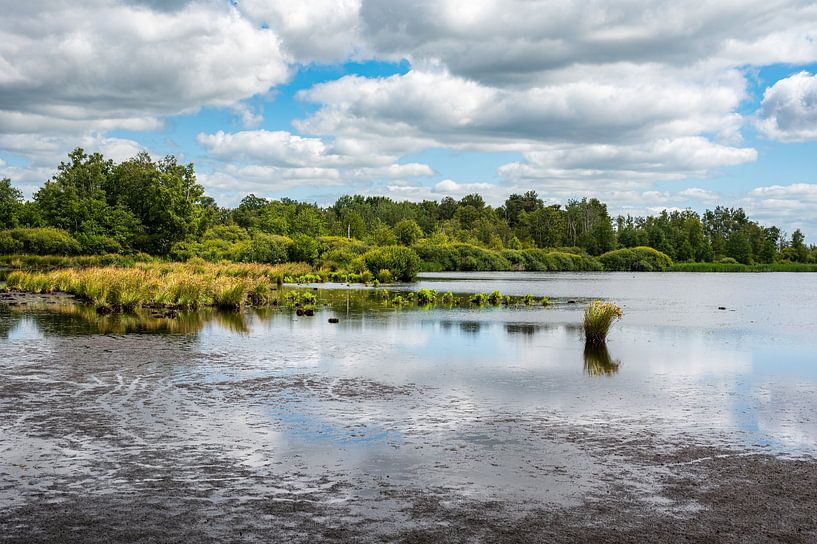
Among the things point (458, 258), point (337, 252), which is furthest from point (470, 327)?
point (458, 258)

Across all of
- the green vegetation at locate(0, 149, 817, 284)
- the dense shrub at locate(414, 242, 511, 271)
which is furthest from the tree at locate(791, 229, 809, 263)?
the dense shrub at locate(414, 242, 511, 271)

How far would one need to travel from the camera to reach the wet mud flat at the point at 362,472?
671cm

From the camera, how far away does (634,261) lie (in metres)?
145

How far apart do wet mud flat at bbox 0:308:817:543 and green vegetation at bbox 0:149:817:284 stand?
21.7m

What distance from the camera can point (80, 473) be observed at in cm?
824

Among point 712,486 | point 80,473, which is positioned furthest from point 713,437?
point 80,473

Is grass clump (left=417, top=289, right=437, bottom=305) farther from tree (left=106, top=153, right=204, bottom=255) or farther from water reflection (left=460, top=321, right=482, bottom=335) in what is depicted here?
tree (left=106, top=153, right=204, bottom=255)

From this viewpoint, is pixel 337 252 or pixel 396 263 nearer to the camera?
pixel 396 263

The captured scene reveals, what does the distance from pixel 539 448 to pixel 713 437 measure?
8.88 ft

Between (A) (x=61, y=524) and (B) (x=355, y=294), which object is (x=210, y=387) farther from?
(B) (x=355, y=294)

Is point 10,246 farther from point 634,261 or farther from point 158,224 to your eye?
point 634,261

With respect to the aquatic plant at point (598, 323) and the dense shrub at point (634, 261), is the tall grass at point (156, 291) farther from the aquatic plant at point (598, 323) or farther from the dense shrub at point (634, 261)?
the dense shrub at point (634, 261)

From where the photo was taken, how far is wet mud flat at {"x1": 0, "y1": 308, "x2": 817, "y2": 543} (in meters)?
6.71

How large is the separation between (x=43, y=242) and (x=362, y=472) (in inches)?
3089
